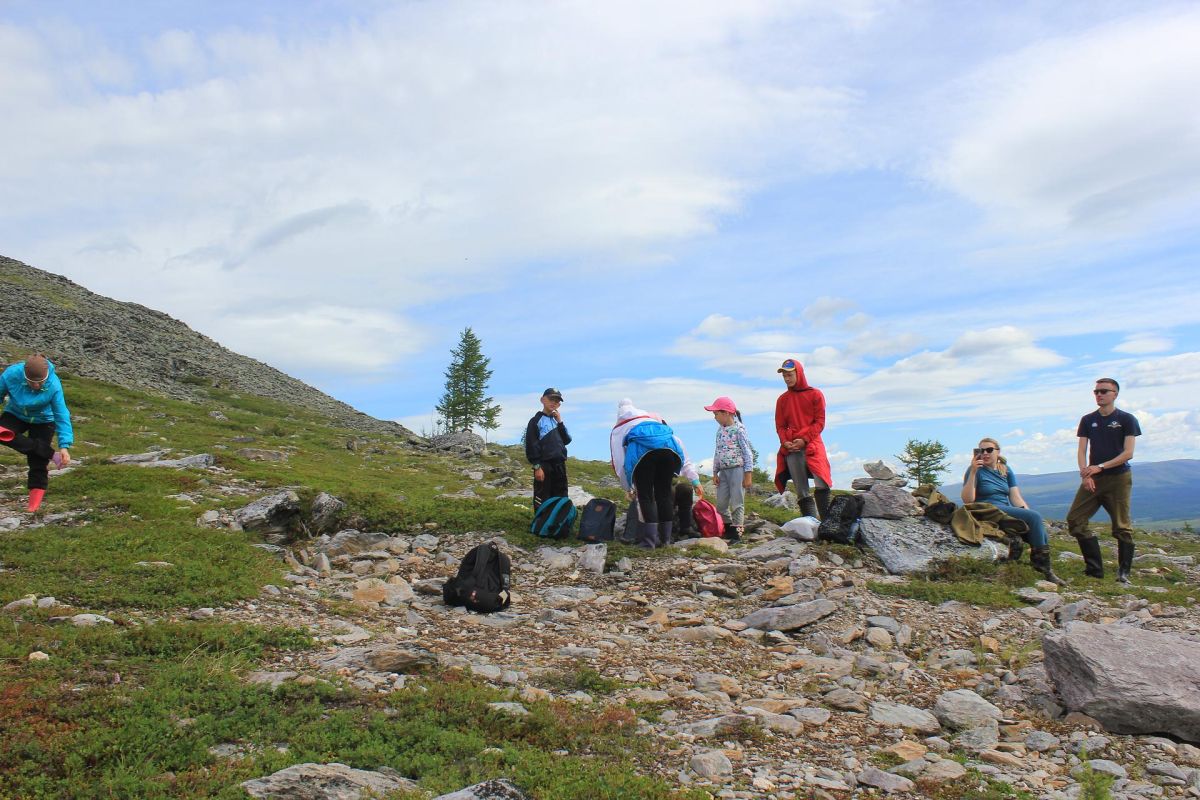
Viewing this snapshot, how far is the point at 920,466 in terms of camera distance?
46.4 m

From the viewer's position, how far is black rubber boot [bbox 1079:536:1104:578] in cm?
1270

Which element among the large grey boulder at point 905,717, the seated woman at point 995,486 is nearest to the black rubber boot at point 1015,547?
the seated woman at point 995,486

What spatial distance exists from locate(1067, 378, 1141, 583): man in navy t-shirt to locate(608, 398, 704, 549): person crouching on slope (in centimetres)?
661

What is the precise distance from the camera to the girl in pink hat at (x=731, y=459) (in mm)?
14195

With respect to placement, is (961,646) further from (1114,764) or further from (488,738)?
(488,738)

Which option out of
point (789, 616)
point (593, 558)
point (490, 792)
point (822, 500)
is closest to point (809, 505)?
point (822, 500)

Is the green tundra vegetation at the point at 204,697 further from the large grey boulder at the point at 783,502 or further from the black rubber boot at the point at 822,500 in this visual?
the large grey boulder at the point at 783,502

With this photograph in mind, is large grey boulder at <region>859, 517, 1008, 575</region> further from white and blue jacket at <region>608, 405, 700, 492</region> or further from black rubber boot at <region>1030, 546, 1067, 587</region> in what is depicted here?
white and blue jacket at <region>608, 405, 700, 492</region>

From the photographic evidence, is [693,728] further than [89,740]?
Yes

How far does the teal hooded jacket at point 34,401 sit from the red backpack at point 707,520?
35.3ft

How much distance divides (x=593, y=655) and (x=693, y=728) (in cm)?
222

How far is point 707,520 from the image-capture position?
47.3ft

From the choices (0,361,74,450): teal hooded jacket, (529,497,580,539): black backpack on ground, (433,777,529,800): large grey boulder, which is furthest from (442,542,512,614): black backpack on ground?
(0,361,74,450): teal hooded jacket

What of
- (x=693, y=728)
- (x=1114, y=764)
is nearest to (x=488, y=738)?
(x=693, y=728)
